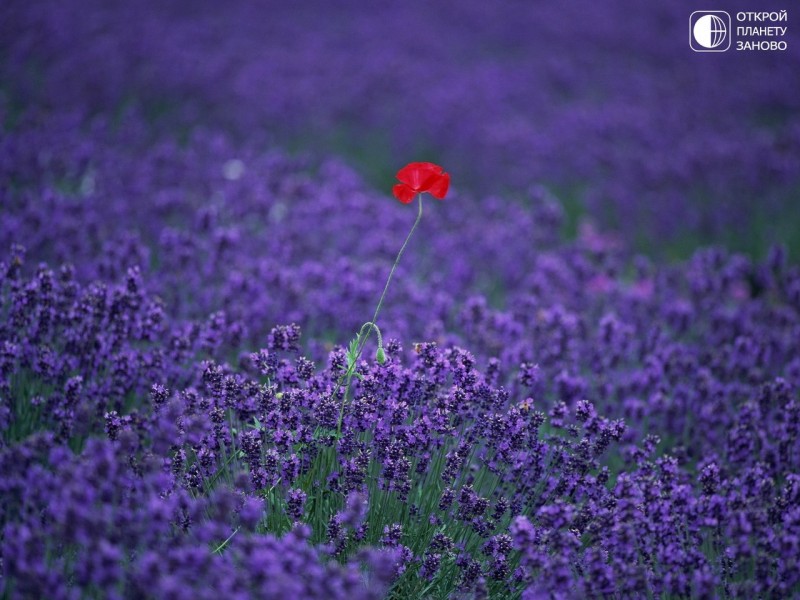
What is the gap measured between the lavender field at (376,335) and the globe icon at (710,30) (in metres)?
1.41

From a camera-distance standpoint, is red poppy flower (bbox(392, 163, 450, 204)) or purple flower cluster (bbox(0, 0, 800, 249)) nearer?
red poppy flower (bbox(392, 163, 450, 204))

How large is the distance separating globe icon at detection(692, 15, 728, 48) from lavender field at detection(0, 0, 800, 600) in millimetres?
1415

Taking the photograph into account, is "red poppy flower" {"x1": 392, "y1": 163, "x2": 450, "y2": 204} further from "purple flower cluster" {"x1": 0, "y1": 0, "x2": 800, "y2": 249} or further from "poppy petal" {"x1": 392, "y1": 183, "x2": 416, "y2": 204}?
"purple flower cluster" {"x1": 0, "y1": 0, "x2": 800, "y2": 249}

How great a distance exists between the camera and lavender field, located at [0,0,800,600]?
2.12m

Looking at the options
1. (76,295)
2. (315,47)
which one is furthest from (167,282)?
(315,47)

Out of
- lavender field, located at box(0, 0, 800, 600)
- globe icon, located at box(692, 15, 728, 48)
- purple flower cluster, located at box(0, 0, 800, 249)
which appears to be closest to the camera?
lavender field, located at box(0, 0, 800, 600)

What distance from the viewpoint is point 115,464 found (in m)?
1.77

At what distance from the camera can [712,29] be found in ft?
38.1

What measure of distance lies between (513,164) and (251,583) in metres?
7.75

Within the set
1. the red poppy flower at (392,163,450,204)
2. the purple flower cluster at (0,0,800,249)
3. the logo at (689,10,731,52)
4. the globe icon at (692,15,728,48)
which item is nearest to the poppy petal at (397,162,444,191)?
the red poppy flower at (392,163,450,204)

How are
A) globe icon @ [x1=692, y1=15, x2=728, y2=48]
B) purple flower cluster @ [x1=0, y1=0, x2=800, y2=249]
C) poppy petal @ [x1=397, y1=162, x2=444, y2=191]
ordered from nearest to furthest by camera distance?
poppy petal @ [x1=397, y1=162, x2=444, y2=191] < purple flower cluster @ [x1=0, y1=0, x2=800, y2=249] < globe icon @ [x1=692, y1=15, x2=728, y2=48]

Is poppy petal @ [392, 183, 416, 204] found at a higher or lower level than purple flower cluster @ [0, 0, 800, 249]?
lower

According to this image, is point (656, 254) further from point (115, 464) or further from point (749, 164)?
point (115, 464)

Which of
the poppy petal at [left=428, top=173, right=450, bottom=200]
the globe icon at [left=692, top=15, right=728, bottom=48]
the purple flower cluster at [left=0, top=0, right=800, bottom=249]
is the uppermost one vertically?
the globe icon at [left=692, top=15, right=728, bottom=48]
